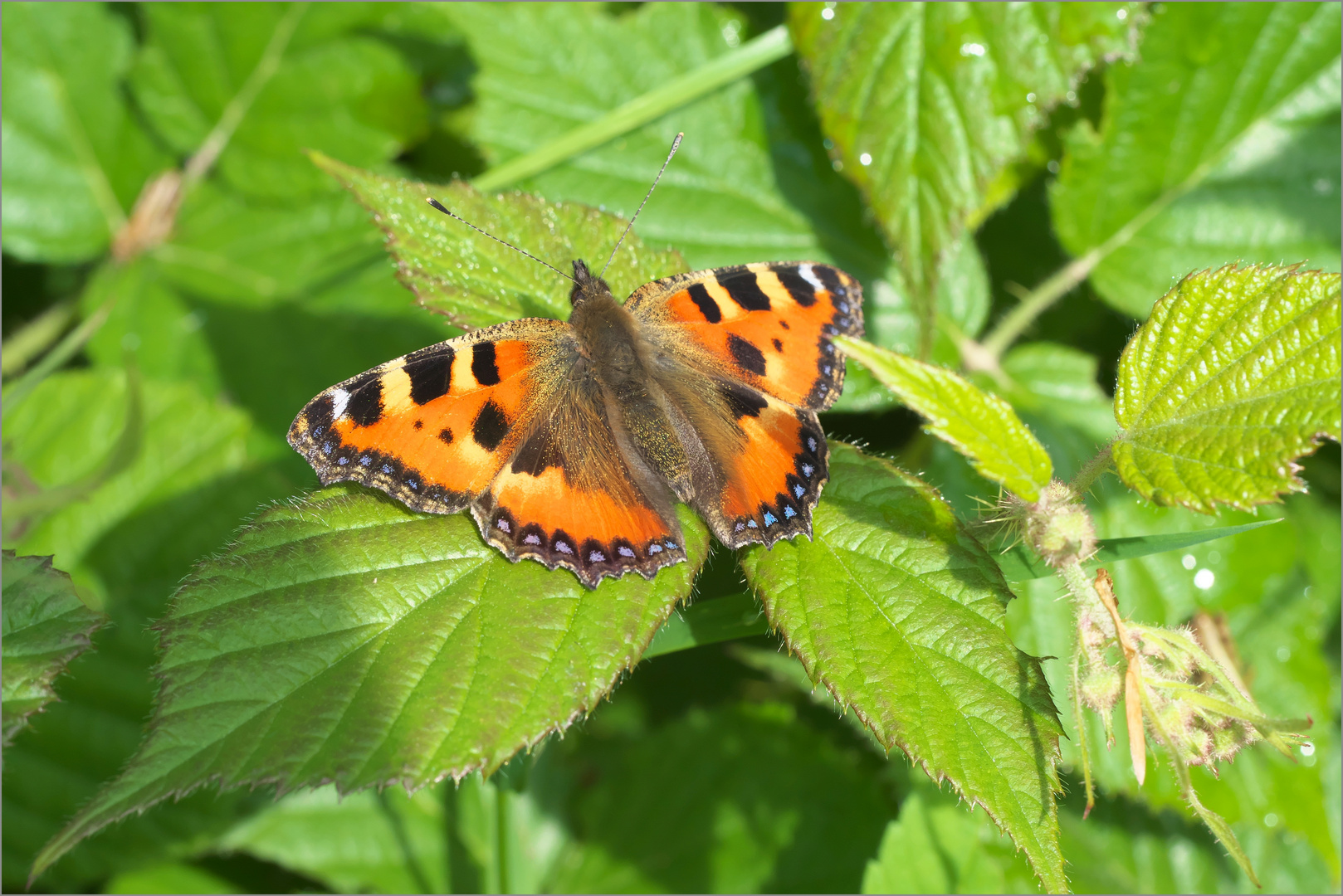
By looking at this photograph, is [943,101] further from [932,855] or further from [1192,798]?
[932,855]

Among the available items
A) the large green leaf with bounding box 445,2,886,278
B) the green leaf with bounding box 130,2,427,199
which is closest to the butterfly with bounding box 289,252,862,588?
the large green leaf with bounding box 445,2,886,278

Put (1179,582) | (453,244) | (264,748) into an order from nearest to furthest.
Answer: (264,748) → (453,244) → (1179,582)

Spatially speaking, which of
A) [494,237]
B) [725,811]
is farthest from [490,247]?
[725,811]

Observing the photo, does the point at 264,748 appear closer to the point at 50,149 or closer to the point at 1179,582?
the point at 1179,582

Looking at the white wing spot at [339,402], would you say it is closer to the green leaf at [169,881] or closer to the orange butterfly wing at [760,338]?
the orange butterfly wing at [760,338]

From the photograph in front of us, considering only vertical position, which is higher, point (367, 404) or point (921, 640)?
point (367, 404)

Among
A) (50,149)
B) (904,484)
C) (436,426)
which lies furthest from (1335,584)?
(50,149)
